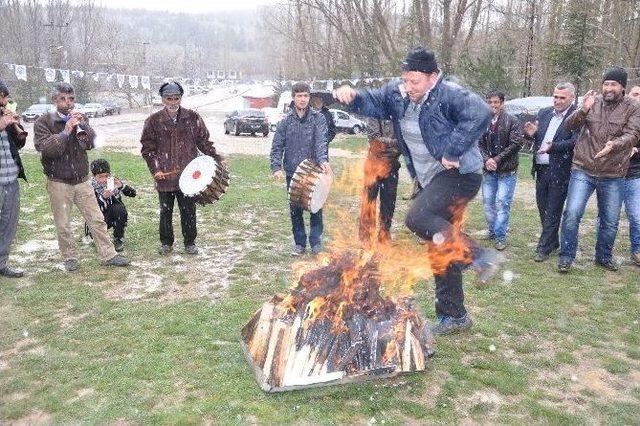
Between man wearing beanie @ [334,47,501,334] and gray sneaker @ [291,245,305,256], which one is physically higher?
man wearing beanie @ [334,47,501,334]

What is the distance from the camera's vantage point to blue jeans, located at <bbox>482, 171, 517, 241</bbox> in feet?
27.0

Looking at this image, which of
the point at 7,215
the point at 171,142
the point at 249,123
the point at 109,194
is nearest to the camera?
the point at 7,215

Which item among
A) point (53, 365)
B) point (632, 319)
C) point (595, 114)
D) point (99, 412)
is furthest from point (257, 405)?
point (595, 114)

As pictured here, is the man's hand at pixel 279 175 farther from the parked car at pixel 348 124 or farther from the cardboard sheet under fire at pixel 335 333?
the parked car at pixel 348 124

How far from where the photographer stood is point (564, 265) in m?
7.07

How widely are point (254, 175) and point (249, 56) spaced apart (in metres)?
191

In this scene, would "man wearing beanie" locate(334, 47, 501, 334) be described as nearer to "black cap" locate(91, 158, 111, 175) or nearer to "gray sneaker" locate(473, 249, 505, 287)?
"gray sneaker" locate(473, 249, 505, 287)

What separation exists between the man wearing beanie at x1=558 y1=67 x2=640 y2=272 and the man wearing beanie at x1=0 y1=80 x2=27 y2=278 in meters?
6.73

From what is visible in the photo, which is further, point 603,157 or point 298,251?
point 298,251

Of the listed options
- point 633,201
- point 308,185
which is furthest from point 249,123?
point 633,201

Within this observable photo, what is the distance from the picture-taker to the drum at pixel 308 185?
6.86 meters

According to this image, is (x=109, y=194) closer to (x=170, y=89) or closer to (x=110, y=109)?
(x=170, y=89)

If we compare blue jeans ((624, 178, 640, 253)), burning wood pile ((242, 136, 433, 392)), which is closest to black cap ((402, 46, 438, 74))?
burning wood pile ((242, 136, 433, 392))

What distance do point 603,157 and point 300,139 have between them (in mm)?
3803
